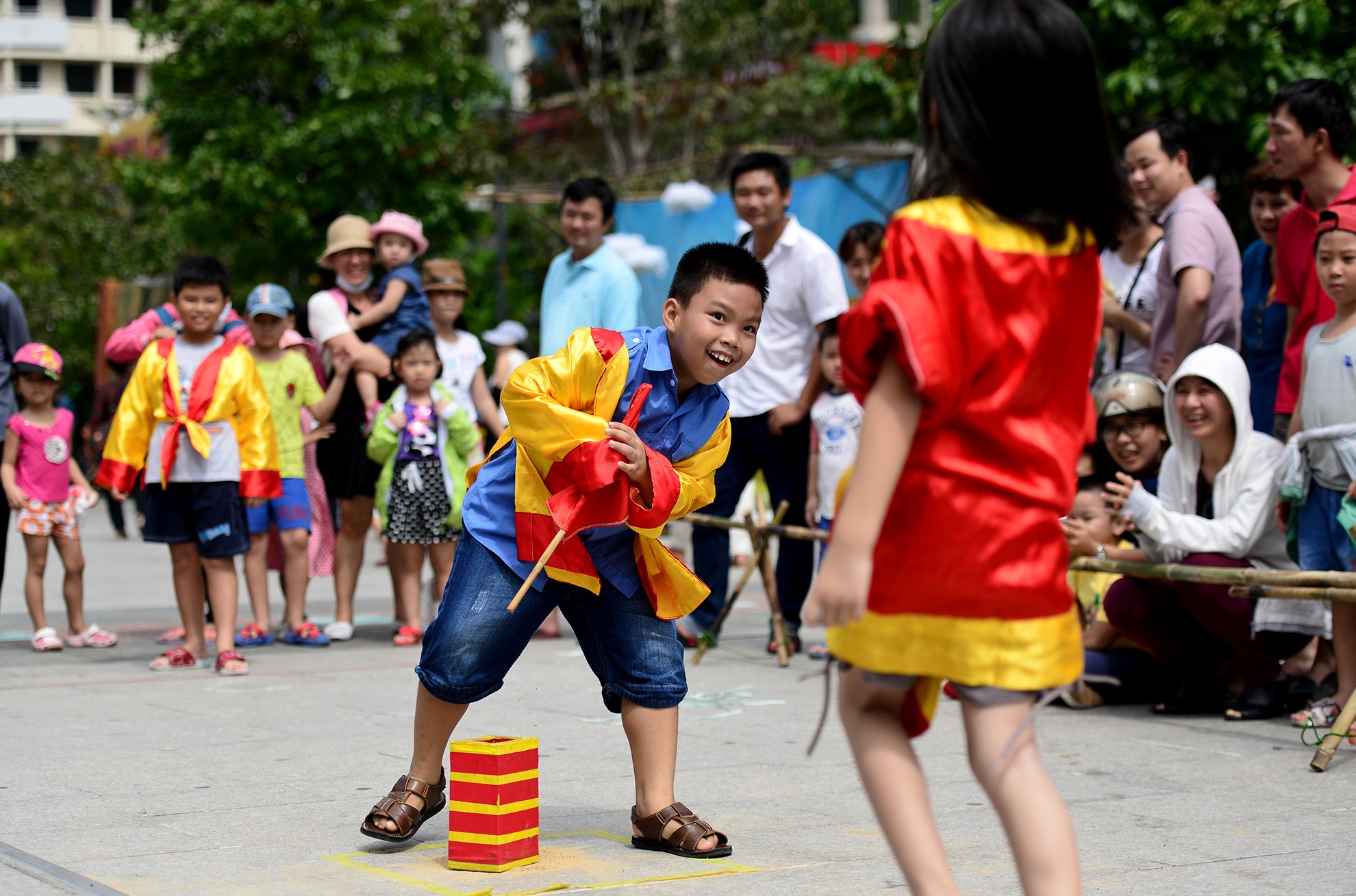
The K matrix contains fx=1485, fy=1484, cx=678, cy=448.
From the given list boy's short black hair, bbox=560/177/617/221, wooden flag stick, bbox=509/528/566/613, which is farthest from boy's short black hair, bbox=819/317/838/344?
wooden flag stick, bbox=509/528/566/613

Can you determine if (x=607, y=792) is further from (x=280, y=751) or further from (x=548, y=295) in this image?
(x=548, y=295)

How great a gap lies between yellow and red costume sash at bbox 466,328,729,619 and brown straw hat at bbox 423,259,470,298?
4.37 metres

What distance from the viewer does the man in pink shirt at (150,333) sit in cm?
696

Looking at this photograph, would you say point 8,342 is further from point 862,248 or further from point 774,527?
point 862,248

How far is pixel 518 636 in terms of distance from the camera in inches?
142

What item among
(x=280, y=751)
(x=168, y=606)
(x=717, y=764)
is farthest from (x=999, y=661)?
(x=168, y=606)

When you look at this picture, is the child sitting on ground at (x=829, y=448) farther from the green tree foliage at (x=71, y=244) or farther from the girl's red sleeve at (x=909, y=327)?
the green tree foliage at (x=71, y=244)

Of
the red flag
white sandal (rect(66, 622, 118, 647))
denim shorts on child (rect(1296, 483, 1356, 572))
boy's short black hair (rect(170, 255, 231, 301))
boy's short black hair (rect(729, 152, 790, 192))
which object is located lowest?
white sandal (rect(66, 622, 118, 647))

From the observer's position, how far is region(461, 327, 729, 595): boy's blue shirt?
3.63 metres

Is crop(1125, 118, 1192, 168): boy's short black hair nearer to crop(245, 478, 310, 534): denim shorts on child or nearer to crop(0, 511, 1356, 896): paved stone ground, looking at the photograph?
crop(0, 511, 1356, 896): paved stone ground

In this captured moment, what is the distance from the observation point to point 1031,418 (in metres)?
2.45

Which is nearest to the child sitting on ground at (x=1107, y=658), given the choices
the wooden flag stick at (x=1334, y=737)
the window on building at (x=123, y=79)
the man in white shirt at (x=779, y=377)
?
the wooden flag stick at (x=1334, y=737)

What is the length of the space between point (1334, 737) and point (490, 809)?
2.63m

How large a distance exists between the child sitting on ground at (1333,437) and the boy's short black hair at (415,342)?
4.02 meters
